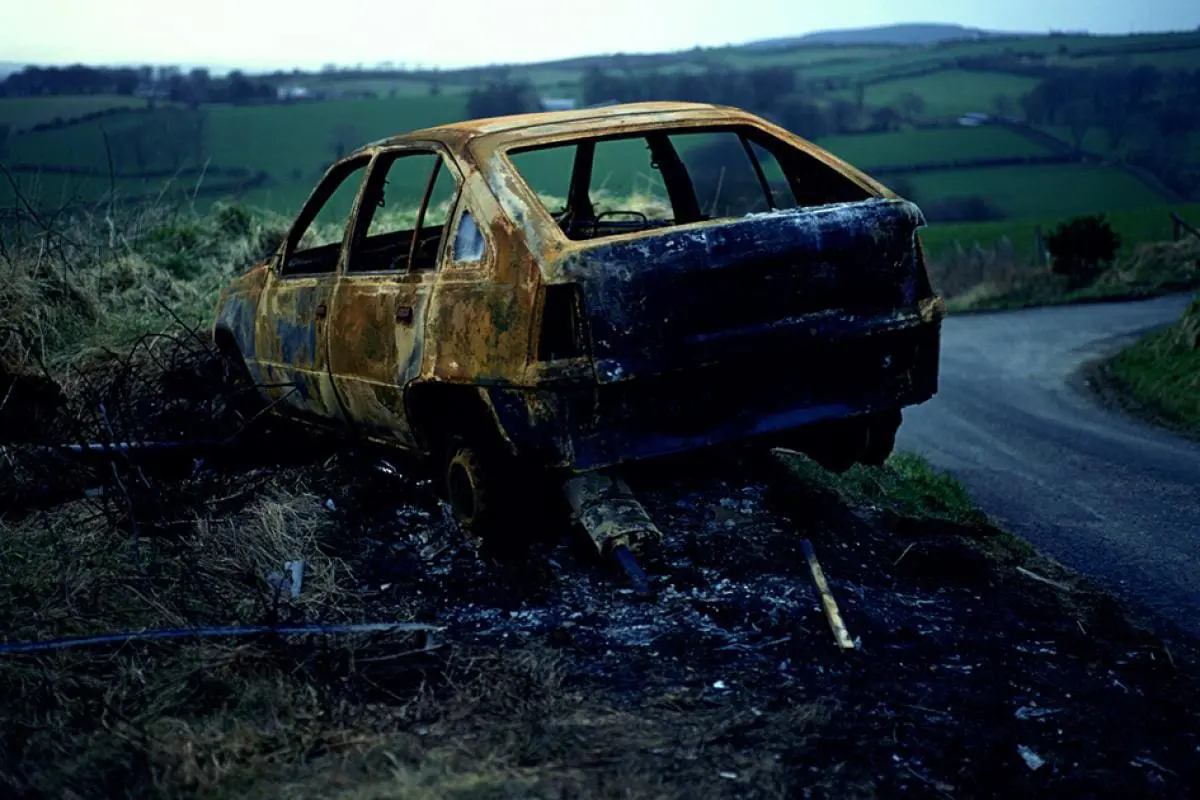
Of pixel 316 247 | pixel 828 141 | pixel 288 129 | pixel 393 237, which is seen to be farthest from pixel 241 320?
pixel 828 141

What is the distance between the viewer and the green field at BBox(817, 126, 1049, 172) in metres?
69.6

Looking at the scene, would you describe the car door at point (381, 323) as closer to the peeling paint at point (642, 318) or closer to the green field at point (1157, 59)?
the peeling paint at point (642, 318)

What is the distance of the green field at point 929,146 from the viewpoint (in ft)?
228

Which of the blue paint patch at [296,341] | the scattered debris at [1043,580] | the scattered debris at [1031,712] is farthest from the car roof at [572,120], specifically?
the scattered debris at [1031,712]

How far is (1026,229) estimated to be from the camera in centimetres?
5669

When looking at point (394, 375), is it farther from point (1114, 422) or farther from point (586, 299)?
point (1114, 422)

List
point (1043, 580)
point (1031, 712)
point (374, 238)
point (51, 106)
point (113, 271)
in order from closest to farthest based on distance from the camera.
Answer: point (1031, 712)
point (1043, 580)
point (374, 238)
point (113, 271)
point (51, 106)

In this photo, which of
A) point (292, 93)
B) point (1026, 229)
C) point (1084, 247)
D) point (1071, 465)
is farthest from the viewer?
point (292, 93)

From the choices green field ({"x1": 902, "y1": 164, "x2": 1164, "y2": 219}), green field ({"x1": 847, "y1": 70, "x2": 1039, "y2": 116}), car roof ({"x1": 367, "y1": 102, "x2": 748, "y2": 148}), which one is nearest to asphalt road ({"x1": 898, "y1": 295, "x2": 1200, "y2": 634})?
car roof ({"x1": 367, "y1": 102, "x2": 748, "y2": 148})

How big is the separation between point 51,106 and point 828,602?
7226cm

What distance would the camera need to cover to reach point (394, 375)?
571 cm

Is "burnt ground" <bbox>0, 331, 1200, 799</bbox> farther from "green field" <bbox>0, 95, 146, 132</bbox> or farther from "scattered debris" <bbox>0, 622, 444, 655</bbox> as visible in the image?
"green field" <bbox>0, 95, 146, 132</bbox>

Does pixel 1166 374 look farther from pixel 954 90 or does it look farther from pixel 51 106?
pixel 954 90

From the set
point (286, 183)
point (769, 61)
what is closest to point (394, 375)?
point (286, 183)
